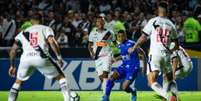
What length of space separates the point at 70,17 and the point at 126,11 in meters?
1.90

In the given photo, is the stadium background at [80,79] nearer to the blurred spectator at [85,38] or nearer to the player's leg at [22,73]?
the blurred spectator at [85,38]

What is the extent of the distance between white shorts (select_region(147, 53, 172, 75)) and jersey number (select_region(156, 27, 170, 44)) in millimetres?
278

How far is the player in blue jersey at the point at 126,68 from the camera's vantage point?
17.8 metres

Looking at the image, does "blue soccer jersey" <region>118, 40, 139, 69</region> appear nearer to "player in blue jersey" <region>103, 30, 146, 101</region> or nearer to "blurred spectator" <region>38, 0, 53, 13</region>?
"player in blue jersey" <region>103, 30, 146, 101</region>

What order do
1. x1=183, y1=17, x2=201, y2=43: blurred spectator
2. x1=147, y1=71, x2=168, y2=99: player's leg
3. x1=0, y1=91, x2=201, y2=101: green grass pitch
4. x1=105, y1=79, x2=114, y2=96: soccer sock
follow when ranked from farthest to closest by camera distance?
x1=183, y1=17, x2=201, y2=43: blurred spectator → x1=0, y1=91, x2=201, y2=101: green grass pitch → x1=105, y1=79, x2=114, y2=96: soccer sock → x1=147, y1=71, x2=168, y2=99: player's leg

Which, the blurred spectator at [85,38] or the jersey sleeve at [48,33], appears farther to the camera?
the blurred spectator at [85,38]

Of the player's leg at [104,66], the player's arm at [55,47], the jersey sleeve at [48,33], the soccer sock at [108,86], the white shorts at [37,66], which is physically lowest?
the soccer sock at [108,86]

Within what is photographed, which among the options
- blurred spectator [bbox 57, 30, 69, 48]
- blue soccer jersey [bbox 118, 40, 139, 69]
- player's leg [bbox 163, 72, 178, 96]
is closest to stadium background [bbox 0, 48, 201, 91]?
blurred spectator [bbox 57, 30, 69, 48]

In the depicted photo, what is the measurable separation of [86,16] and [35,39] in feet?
33.2

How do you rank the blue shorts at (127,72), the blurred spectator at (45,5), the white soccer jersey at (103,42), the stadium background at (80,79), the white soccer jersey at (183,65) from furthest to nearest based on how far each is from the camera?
the blurred spectator at (45,5) → the stadium background at (80,79) → the white soccer jersey at (103,42) → the white soccer jersey at (183,65) → the blue shorts at (127,72)

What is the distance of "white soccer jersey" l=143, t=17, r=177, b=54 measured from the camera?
1547 cm

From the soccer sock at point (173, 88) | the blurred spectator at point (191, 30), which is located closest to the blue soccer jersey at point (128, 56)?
the soccer sock at point (173, 88)

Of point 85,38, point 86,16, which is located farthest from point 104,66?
point 86,16

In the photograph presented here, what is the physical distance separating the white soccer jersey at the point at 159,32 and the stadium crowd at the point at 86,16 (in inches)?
284
